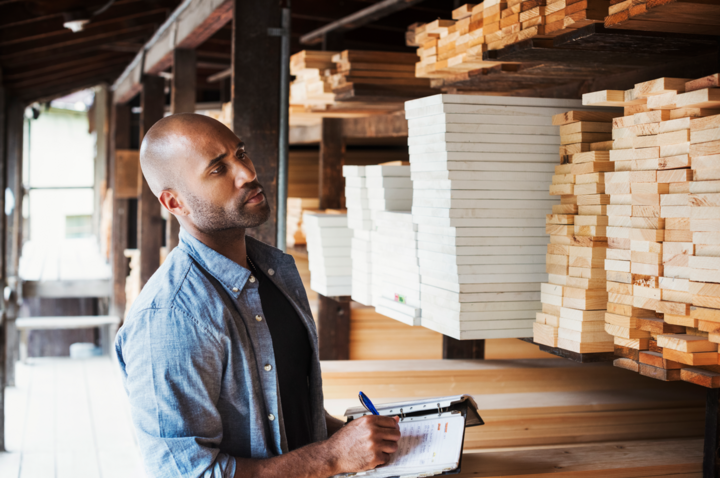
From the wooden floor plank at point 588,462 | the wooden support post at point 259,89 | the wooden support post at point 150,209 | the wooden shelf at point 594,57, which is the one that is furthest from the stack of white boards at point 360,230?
the wooden support post at point 150,209

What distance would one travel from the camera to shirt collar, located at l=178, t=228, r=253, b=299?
2.21 m

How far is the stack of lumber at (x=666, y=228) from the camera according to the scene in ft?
7.41

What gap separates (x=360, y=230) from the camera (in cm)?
420

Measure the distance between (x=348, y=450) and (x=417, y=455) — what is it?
406 mm

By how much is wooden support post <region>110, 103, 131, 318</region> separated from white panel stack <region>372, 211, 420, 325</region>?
9.62m

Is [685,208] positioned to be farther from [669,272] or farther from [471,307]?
[471,307]

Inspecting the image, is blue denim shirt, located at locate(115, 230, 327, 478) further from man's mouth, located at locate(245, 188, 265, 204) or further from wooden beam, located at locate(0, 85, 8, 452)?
wooden beam, located at locate(0, 85, 8, 452)

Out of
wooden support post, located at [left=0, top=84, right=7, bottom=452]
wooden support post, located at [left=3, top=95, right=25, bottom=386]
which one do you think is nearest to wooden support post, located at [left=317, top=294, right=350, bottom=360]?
wooden support post, located at [left=0, top=84, right=7, bottom=452]

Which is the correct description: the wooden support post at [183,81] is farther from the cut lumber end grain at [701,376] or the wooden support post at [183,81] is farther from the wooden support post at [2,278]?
the cut lumber end grain at [701,376]

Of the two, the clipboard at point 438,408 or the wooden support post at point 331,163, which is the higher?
the wooden support post at point 331,163

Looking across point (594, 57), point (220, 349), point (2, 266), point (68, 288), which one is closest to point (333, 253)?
point (594, 57)

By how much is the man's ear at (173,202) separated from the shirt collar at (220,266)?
0.09m

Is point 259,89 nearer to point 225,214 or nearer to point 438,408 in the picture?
point 225,214

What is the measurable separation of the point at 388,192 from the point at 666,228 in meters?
1.73
